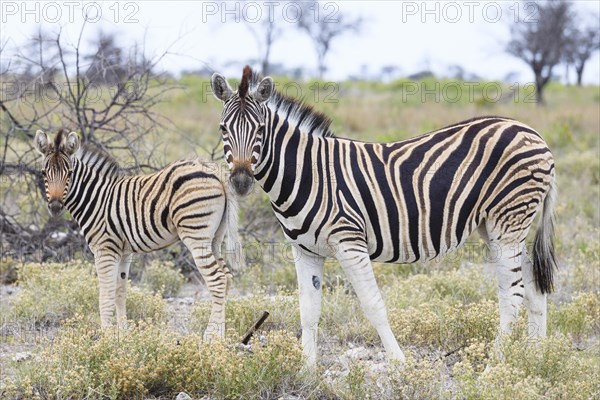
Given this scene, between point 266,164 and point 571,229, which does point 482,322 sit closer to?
point 266,164

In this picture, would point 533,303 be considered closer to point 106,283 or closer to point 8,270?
point 106,283

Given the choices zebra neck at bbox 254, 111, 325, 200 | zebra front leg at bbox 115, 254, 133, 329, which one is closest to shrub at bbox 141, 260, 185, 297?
zebra front leg at bbox 115, 254, 133, 329

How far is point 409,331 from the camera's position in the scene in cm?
635

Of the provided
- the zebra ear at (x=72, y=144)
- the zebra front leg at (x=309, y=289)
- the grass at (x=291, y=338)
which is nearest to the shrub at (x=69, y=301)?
the grass at (x=291, y=338)

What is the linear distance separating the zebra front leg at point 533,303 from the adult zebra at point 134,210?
251 cm

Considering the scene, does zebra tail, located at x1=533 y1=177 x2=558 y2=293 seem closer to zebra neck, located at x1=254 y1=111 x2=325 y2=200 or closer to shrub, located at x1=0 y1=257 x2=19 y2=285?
zebra neck, located at x1=254 y1=111 x2=325 y2=200

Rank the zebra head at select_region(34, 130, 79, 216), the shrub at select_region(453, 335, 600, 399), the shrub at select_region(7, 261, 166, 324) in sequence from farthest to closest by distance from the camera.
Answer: the shrub at select_region(7, 261, 166, 324) < the zebra head at select_region(34, 130, 79, 216) < the shrub at select_region(453, 335, 600, 399)

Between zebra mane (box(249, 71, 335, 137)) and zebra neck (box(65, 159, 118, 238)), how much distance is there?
207 centimetres

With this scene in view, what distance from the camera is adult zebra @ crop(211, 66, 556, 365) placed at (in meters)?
5.46

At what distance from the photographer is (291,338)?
17.5 feet

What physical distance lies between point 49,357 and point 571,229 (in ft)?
27.6

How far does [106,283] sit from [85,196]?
32.3 inches

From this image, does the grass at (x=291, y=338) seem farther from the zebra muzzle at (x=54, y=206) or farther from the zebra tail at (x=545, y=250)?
the zebra muzzle at (x=54, y=206)

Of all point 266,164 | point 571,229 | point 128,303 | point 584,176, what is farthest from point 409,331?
point 584,176
